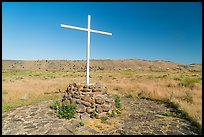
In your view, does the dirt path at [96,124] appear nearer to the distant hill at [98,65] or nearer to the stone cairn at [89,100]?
the stone cairn at [89,100]

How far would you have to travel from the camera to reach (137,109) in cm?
945

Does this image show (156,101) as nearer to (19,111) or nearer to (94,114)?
(94,114)

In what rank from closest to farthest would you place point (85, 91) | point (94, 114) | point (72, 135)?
1. point (72, 135)
2. point (94, 114)
3. point (85, 91)

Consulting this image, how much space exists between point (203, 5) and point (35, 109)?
767 centimetres

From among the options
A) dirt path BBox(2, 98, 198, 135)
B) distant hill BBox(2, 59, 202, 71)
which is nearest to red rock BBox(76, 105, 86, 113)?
dirt path BBox(2, 98, 198, 135)

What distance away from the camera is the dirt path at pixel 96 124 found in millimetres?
6535

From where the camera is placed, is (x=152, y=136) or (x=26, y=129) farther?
(x=26, y=129)

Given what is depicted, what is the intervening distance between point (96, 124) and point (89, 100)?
1.30 m

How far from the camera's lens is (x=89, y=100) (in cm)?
829

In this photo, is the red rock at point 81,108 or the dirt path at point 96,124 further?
the red rock at point 81,108

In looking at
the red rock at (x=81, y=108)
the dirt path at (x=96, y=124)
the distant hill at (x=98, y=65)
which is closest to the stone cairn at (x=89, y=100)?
the red rock at (x=81, y=108)

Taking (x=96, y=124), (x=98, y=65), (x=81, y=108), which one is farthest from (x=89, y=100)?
(x=98, y=65)

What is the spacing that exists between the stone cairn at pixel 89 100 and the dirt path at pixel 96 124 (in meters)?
0.48

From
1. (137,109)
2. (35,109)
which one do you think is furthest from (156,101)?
(35,109)
